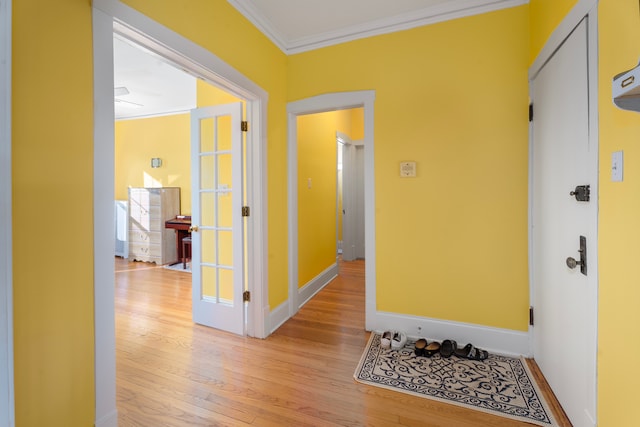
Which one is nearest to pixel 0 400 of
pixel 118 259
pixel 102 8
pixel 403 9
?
pixel 102 8

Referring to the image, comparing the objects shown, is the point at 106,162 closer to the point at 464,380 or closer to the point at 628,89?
the point at 628,89

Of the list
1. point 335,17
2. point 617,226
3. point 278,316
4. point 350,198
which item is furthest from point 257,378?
point 350,198

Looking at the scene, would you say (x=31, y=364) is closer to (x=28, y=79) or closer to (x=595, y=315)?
(x=28, y=79)

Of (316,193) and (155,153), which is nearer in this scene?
(316,193)

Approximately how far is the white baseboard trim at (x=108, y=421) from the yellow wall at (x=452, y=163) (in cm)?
197

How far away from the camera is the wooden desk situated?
4.97 meters

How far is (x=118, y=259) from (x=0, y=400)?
536 centimetres

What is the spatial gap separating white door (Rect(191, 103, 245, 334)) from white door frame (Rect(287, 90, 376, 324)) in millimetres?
581

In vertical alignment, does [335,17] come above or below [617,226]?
above

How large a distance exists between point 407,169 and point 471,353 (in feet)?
5.03

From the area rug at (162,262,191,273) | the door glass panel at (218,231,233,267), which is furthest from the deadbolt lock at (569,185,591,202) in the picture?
the area rug at (162,262,191,273)

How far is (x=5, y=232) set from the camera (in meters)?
1.00

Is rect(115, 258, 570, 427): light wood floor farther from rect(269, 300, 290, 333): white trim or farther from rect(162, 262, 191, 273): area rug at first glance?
rect(162, 262, 191, 273): area rug

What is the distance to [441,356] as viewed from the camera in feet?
7.18
